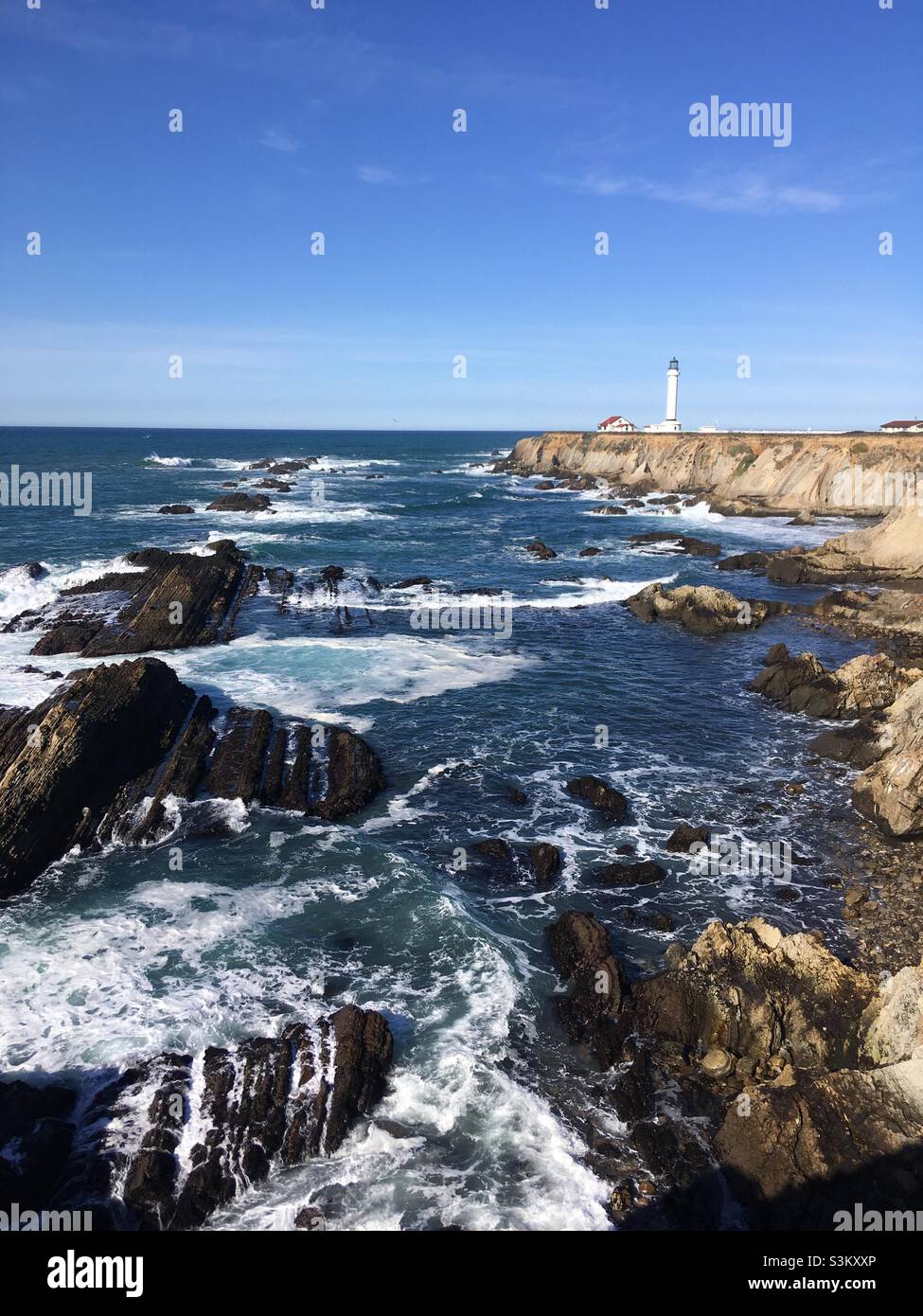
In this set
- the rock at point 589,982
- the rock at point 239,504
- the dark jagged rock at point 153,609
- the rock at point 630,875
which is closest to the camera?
the rock at point 589,982

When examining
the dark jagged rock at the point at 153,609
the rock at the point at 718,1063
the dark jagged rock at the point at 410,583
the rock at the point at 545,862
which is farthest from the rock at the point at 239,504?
the rock at the point at 718,1063

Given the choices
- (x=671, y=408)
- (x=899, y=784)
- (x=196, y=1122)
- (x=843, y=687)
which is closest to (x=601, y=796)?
(x=899, y=784)

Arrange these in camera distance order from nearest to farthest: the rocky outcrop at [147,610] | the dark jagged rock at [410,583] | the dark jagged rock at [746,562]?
the rocky outcrop at [147,610]
the dark jagged rock at [410,583]
the dark jagged rock at [746,562]

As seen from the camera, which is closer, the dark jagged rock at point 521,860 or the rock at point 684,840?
the dark jagged rock at point 521,860

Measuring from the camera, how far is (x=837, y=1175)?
9.45 m

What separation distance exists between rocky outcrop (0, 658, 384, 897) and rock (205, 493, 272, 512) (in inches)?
2134

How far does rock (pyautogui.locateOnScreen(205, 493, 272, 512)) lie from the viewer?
247 feet

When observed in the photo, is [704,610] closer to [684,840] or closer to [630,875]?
[684,840]

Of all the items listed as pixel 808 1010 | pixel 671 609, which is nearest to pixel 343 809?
pixel 808 1010

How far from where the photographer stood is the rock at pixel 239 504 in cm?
7544

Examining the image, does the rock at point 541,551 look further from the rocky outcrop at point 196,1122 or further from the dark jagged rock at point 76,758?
the rocky outcrop at point 196,1122

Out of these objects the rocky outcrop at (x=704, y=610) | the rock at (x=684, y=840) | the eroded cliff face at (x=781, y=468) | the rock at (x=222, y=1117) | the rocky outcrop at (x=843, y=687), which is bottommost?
the rock at (x=222, y=1117)

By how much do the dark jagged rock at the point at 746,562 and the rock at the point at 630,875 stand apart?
36756 millimetres
